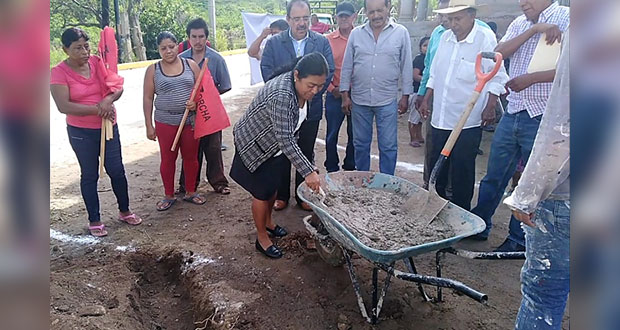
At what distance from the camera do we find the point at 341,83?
4.23m

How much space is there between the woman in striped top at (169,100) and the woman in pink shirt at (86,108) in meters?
0.45

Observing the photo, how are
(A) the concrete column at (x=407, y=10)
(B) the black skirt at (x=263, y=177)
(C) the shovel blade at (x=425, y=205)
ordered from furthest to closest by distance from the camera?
(A) the concrete column at (x=407, y=10), (B) the black skirt at (x=263, y=177), (C) the shovel blade at (x=425, y=205)

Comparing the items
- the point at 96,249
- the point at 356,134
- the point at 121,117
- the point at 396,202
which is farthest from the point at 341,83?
the point at 121,117

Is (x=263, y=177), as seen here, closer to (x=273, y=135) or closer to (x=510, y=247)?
(x=273, y=135)

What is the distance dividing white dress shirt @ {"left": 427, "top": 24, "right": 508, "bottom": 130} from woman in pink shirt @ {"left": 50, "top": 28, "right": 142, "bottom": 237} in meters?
2.66

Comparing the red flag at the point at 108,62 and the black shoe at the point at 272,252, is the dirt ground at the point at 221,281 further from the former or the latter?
the red flag at the point at 108,62

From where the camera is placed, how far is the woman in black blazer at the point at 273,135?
2.88 metres

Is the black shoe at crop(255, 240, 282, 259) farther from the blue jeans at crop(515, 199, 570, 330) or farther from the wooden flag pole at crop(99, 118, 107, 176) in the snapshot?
the blue jeans at crop(515, 199, 570, 330)

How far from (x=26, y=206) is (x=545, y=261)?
73.6 inches

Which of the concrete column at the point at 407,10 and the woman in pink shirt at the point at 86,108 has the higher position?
the concrete column at the point at 407,10

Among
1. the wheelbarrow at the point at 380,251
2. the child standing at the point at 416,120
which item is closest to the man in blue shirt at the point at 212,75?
the wheelbarrow at the point at 380,251

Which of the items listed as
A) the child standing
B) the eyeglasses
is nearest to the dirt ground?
the eyeglasses

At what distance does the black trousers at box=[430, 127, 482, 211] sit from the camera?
3598mm

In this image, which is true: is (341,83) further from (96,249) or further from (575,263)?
(575,263)
